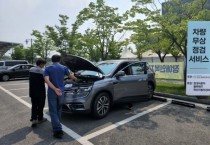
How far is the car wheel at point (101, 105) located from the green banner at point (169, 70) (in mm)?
10068

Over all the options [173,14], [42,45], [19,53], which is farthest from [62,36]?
[19,53]

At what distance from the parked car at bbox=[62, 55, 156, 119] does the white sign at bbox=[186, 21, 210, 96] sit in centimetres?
152

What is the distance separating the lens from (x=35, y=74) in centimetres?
577

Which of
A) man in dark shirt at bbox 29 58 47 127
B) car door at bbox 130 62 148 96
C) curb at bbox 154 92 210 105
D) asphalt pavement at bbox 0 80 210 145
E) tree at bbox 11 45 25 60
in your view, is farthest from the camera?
tree at bbox 11 45 25 60

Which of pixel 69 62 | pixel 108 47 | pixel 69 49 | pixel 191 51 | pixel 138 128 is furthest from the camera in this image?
pixel 69 49

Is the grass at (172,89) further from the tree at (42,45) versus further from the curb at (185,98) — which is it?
the tree at (42,45)

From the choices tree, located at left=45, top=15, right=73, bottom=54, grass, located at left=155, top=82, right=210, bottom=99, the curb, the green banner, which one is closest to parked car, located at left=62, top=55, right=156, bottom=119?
the curb

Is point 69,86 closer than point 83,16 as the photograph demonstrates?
Yes

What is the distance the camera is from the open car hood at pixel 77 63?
6.35 m

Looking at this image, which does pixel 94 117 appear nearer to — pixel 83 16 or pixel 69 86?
pixel 69 86

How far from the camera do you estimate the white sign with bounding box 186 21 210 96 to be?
7.91 meters

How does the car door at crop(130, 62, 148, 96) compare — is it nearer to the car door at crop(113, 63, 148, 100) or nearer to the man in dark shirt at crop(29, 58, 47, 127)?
the car door at crop(113, 63, 148, 100)

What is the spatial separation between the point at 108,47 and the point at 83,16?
3.72 m

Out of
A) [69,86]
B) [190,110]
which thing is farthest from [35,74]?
[190,110]
